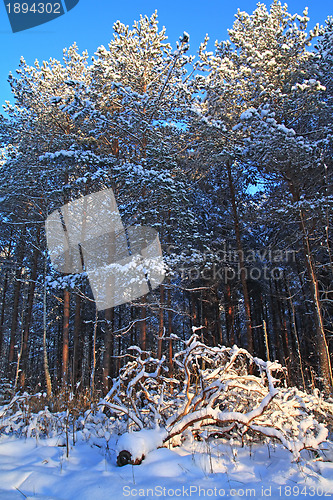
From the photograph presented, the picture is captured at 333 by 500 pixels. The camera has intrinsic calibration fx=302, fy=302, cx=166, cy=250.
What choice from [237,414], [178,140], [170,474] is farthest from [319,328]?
[178,140]

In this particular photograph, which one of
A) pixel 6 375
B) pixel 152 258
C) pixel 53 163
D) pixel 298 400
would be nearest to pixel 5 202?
pixel 53 163

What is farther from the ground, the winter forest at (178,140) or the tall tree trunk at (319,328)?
the winter forest at (178,140)


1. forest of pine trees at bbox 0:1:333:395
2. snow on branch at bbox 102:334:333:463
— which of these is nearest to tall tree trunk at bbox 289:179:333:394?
forest of pine trees at bbox 0:1:333:395

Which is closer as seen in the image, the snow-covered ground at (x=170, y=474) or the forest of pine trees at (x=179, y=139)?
the snow-covered ground at (x=170, y=474)

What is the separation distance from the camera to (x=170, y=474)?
2.64 meters

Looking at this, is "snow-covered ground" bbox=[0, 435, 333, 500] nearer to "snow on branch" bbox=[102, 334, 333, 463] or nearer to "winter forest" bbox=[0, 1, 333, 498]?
"snow on branch" bbox=[102, 334, 333, 463]

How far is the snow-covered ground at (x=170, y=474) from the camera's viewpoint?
7.64 feet

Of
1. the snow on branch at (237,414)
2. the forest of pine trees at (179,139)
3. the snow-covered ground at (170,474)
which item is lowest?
the snow-covered ground at (170,474)

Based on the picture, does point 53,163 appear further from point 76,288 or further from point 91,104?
point 76,288

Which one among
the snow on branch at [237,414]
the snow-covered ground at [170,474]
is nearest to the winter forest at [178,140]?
the snow on branch at [237,414]

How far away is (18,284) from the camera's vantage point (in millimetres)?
17500

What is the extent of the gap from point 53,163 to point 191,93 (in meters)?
5.56

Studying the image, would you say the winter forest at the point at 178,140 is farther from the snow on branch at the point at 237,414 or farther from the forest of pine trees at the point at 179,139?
the snow on branch at the point at 237,414

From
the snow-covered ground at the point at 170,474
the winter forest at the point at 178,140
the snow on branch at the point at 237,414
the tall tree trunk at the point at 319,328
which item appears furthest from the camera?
the winter forest at the point at 178,140
